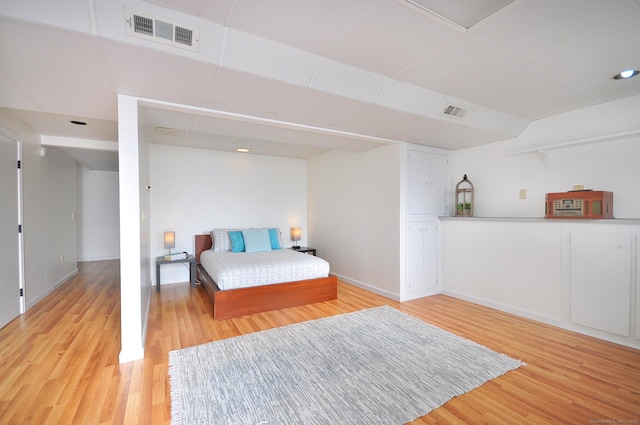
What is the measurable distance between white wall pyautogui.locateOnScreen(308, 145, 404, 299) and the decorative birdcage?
1036mm

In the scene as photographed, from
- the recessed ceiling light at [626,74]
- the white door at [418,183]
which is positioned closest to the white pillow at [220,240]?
the white door at [418,183]

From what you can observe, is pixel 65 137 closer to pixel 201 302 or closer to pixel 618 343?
pixel 201 302

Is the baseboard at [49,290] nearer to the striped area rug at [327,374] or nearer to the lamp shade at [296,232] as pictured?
the striped area rug at [327,374]

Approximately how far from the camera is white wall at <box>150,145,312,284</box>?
4859 mm

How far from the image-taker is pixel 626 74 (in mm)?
2445

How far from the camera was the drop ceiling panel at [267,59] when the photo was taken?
1.97m

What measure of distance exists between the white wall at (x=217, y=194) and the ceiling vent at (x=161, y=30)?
3.50 meters

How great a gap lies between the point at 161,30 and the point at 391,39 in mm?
1519

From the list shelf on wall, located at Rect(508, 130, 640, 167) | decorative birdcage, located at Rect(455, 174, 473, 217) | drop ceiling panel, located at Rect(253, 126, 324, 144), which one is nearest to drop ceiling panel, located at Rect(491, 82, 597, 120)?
shelf on wall, located at Rect(508, 130, 640, 167)

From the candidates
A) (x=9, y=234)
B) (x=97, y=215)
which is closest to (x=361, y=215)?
(x=9, y=234)

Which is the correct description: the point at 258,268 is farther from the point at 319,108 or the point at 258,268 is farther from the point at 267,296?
the point at 319,108

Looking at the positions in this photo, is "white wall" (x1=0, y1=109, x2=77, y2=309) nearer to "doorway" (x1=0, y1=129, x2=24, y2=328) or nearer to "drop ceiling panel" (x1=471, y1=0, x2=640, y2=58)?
"doorway" (x1=0, y1=129, x2=24, y2=328)

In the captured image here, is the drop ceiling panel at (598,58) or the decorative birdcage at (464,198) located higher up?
the drop ceiling panel at (598,58)

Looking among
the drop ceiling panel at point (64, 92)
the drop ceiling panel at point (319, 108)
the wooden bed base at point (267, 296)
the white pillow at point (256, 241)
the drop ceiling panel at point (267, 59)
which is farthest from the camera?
the white pillow at point (256, 241)
